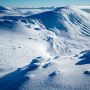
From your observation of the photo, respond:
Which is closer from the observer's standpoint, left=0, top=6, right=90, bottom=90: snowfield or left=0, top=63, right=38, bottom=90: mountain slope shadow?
left=0, top=6, right=90, bottom=90: snowfield

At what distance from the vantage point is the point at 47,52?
1706 inches

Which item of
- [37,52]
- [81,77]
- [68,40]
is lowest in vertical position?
[68,40]

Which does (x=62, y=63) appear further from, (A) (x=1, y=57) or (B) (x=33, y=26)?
(B) (x=33, y=26)

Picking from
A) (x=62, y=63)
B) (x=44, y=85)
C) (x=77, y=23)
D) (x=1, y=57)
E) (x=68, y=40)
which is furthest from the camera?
(x=77, y=23)

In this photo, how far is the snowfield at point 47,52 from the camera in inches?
683

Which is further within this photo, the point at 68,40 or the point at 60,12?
the point at 60,12

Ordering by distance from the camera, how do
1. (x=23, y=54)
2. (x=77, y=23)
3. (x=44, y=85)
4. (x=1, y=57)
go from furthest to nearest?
(x=77, y=23) → (x=23, y=54) → (x=1, y=57) → (x=44, y=85)

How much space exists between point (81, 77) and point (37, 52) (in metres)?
24.3

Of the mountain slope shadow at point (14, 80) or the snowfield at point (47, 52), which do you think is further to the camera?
the mountain slope shadow at point (14, 80)

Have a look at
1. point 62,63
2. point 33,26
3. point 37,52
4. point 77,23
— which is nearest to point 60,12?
point 77,23

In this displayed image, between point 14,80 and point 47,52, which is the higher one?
point 14,80

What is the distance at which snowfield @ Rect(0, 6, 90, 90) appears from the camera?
17.3m

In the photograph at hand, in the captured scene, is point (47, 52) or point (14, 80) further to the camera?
point (47, 52)

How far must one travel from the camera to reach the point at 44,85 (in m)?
16.8
